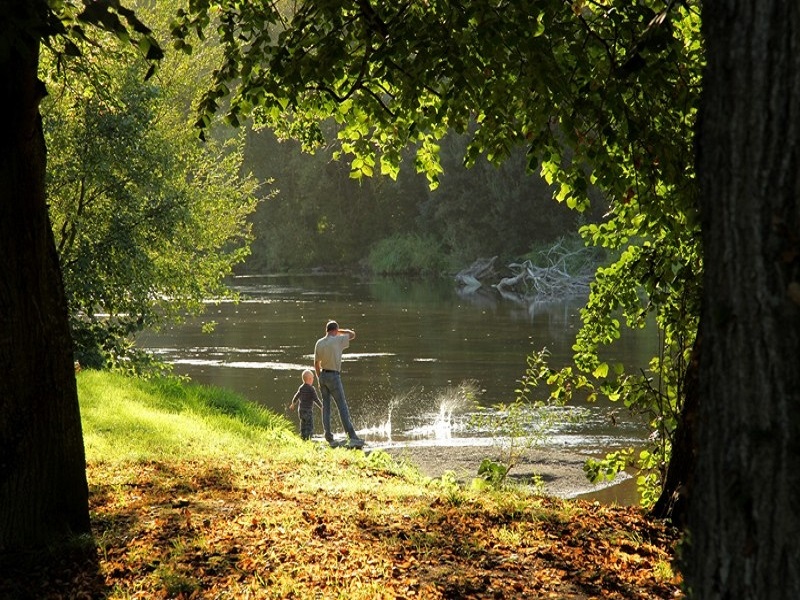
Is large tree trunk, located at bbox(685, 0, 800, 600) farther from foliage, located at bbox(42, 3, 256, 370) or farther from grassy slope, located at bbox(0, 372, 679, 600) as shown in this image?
foliage, located at bbox(42, 3, 256, 370)

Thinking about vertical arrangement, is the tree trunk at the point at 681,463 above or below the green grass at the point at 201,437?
above

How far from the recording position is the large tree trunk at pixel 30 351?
16.4 feet

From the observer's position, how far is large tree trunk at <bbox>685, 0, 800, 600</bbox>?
2256 millimetres

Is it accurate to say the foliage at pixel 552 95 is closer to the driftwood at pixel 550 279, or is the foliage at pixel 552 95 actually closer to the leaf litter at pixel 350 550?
the leaf litter at pixel 350 550

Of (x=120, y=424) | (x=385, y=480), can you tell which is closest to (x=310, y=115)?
(x=385, y=480)

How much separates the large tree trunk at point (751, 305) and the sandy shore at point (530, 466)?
34.1 feet

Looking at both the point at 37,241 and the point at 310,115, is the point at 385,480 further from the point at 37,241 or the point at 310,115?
the point at 37,241

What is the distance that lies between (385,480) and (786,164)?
22.1ft

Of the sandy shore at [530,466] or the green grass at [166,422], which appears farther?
the sandy shore at [530,466]

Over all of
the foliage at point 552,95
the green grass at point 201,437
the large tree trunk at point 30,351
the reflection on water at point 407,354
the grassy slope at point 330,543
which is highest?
the foliage at point 552,95

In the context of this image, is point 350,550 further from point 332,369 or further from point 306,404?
point 332,369

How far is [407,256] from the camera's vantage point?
235 feet

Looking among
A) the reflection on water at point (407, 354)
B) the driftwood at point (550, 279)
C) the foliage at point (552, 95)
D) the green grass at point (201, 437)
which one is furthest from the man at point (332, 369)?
the driftwood at point (550, 279)

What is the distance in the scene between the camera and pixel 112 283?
1677cm
